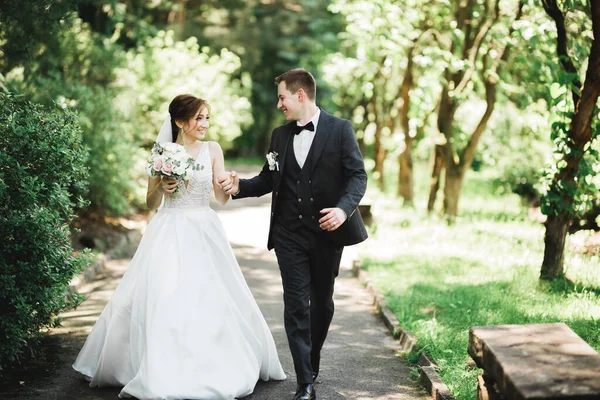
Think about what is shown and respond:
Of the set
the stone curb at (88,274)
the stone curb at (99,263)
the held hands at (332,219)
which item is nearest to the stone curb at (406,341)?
the held hands at (332,219)

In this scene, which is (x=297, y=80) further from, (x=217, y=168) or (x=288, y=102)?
(x=217, y=168)

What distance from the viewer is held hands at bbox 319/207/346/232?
5629mm

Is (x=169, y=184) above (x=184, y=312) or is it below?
above

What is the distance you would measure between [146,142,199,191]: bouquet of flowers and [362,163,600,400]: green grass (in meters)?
2.74

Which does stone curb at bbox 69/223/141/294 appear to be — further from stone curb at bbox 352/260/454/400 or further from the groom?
the groom

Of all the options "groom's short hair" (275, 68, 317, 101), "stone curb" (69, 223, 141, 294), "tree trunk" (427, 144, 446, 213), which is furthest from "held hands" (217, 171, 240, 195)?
"tree trunk" (427, 144, 446, 213)

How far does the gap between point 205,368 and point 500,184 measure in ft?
65.0

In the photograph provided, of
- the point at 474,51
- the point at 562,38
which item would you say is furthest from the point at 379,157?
the point at 562,38

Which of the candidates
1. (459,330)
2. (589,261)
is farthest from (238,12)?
(459,330)

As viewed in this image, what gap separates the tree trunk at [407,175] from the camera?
2044 cm

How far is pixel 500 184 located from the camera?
79.7 feet

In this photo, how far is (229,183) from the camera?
20.8ft

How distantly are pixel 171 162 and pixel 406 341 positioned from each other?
3.12m

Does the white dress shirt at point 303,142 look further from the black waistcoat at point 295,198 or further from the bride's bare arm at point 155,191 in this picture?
the bride's bare arm at point 155,191
